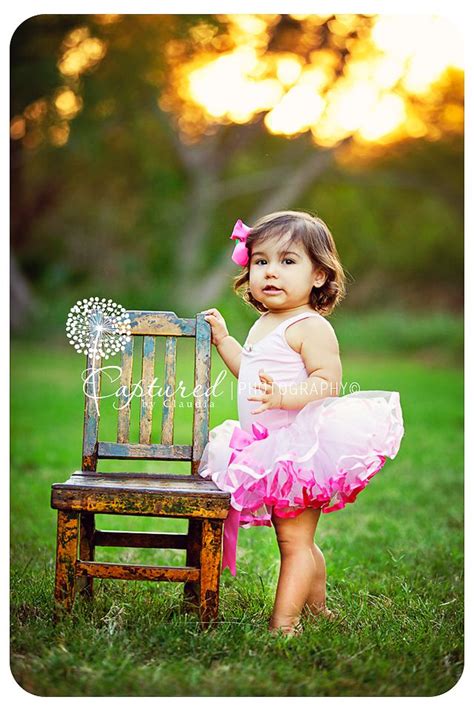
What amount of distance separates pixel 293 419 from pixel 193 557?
414 mm

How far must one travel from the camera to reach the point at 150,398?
1974 mm

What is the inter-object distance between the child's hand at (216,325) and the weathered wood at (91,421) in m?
0.29

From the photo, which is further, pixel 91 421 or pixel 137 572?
pixel 91 421

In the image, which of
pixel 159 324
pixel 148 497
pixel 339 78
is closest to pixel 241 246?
pixel 159 324

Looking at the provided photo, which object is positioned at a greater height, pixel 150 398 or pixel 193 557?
pixel 150 398

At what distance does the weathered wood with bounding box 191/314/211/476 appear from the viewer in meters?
1.93

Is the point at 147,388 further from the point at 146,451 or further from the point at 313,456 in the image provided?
the point at 313,456

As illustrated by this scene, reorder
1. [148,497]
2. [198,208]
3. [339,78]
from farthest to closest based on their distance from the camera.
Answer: [198,208]
[339,78]
[148,497]

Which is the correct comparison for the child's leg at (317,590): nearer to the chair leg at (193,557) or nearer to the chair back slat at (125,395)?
the chair leg at (193,557)

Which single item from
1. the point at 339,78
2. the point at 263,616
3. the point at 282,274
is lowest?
the point at 263,616

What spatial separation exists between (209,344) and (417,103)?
3935 mm

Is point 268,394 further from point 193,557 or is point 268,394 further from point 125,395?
point 193,557

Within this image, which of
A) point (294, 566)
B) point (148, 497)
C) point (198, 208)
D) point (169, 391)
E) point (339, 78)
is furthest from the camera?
point (198, 208)

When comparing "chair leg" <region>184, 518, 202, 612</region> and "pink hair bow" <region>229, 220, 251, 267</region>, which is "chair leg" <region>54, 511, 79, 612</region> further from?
"pink hair bow" <region>229, 220, 251, 267</region>
